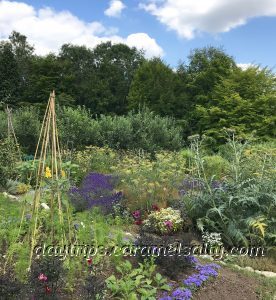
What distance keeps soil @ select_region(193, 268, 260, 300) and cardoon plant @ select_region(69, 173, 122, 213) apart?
3.12 m

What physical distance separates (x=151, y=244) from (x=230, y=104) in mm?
17697

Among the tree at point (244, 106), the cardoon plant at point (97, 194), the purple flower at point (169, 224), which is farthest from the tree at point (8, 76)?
the purple flower at point (169, 224)

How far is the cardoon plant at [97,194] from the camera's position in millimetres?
7797

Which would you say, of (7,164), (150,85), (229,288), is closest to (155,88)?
(150,85)

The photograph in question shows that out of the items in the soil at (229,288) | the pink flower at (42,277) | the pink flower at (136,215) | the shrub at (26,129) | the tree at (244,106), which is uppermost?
the tree at (244,106)

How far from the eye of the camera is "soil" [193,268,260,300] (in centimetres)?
447

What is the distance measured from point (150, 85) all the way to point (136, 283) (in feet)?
71.6

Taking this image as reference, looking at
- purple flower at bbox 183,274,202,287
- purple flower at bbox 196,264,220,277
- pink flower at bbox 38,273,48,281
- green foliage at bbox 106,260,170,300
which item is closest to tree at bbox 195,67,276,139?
purple flower at bbox 196,264,220,277

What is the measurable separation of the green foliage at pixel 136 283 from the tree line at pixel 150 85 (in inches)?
475

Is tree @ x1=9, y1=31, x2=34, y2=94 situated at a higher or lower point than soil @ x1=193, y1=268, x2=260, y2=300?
higher

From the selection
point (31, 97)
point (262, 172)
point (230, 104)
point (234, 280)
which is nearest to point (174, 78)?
point (230, 104)

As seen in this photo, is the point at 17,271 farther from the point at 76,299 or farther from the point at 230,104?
the point at 230,104

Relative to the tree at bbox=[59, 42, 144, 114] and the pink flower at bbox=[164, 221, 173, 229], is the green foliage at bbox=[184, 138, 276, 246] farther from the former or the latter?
the tree at bbox=[59, 42, 144, 114]

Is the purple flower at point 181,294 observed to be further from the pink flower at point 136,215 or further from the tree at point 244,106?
the tree at point 244,106
